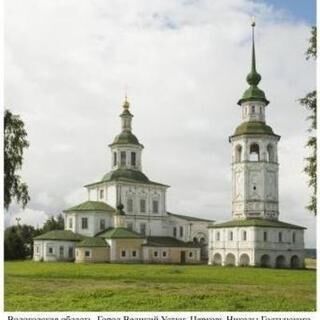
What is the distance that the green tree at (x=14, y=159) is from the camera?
18620 mm

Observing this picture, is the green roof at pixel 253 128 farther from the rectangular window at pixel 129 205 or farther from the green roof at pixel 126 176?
the rectangular window at pixel 129 205

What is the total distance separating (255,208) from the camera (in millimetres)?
41281

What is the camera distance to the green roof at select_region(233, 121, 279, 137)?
41.0 m

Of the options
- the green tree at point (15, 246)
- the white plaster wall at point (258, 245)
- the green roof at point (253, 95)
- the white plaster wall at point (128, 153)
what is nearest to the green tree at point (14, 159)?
the green tree at point (15, 246)

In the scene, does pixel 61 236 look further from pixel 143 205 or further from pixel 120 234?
pixel 143 205

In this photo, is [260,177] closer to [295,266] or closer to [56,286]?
[295,266]

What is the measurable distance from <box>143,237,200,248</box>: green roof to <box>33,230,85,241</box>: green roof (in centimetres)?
439

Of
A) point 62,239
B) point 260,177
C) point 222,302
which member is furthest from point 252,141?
point 222,302

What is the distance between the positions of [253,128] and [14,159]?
24.3 metres

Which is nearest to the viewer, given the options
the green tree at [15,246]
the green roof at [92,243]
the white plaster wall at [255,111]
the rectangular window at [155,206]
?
the green tree at [15,246]

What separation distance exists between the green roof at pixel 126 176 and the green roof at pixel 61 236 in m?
4.45

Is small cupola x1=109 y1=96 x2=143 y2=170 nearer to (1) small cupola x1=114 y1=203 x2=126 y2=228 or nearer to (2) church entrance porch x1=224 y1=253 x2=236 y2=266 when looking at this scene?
(1) small cupola x1=114 y1=203 x2=126 y2=228

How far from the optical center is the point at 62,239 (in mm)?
41094

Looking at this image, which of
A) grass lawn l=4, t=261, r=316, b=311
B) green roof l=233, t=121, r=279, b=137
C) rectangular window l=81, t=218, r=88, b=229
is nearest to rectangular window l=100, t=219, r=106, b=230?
rectangular window l=81, t=218, r=88, b=229
